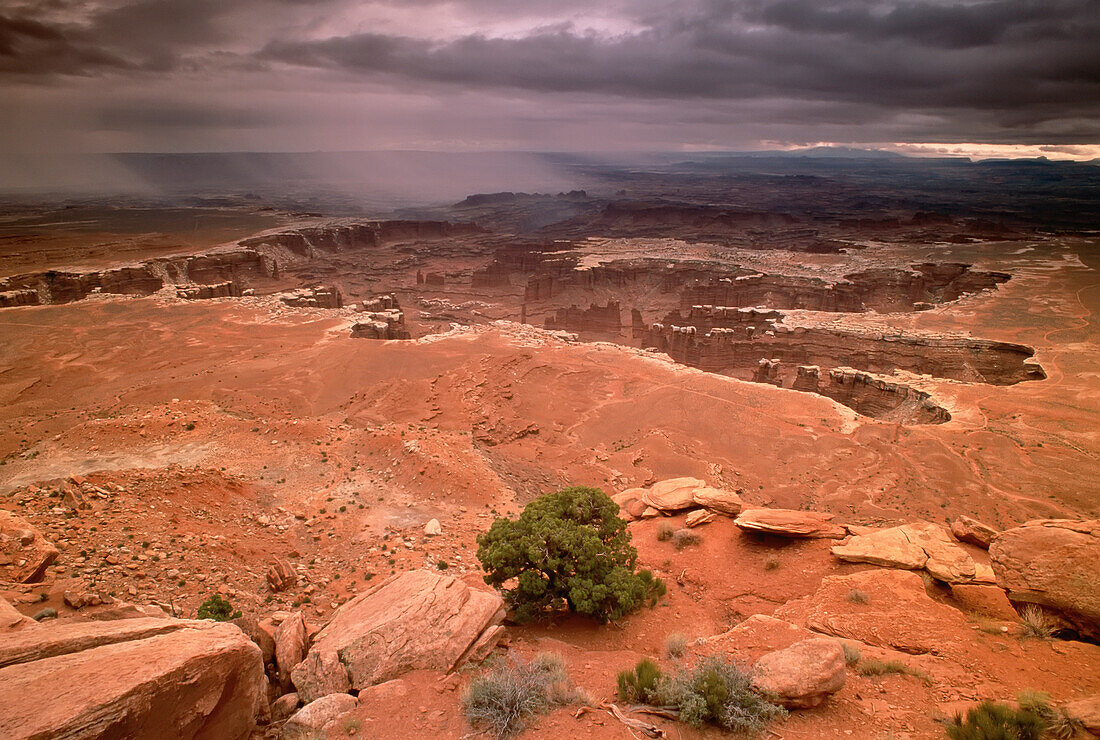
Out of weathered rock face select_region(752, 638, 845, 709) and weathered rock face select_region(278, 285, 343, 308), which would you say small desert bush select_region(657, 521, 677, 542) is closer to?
weathered rock face select_region(752, 638, 845, 709)

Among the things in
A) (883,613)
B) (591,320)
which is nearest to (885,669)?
(883,613)

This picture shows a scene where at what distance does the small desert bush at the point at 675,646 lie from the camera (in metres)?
8.23

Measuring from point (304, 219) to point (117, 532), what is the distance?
106m

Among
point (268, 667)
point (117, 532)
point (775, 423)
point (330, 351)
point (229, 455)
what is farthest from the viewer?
point (330, 351)

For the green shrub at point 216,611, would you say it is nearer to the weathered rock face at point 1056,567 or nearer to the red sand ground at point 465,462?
the red sand ground at point 465,462

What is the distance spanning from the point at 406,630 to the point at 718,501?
876 cm

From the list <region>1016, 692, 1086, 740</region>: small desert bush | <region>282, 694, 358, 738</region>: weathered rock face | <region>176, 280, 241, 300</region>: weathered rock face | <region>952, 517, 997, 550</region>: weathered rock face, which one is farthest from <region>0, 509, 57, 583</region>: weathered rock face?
<region>176, 280, 241, 300</region>: weathered rock face

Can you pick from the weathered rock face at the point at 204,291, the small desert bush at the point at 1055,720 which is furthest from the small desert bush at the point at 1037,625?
the weathered rock face at the point at 204,291

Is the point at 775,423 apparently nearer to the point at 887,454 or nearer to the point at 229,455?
the point at 887,454

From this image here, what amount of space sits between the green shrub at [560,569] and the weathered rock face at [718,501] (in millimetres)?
3826

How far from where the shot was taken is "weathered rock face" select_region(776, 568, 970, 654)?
8062 millimetres

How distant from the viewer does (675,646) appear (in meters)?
8.27

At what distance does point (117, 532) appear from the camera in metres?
10.8

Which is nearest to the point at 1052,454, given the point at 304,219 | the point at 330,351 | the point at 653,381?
the point at 653,381
